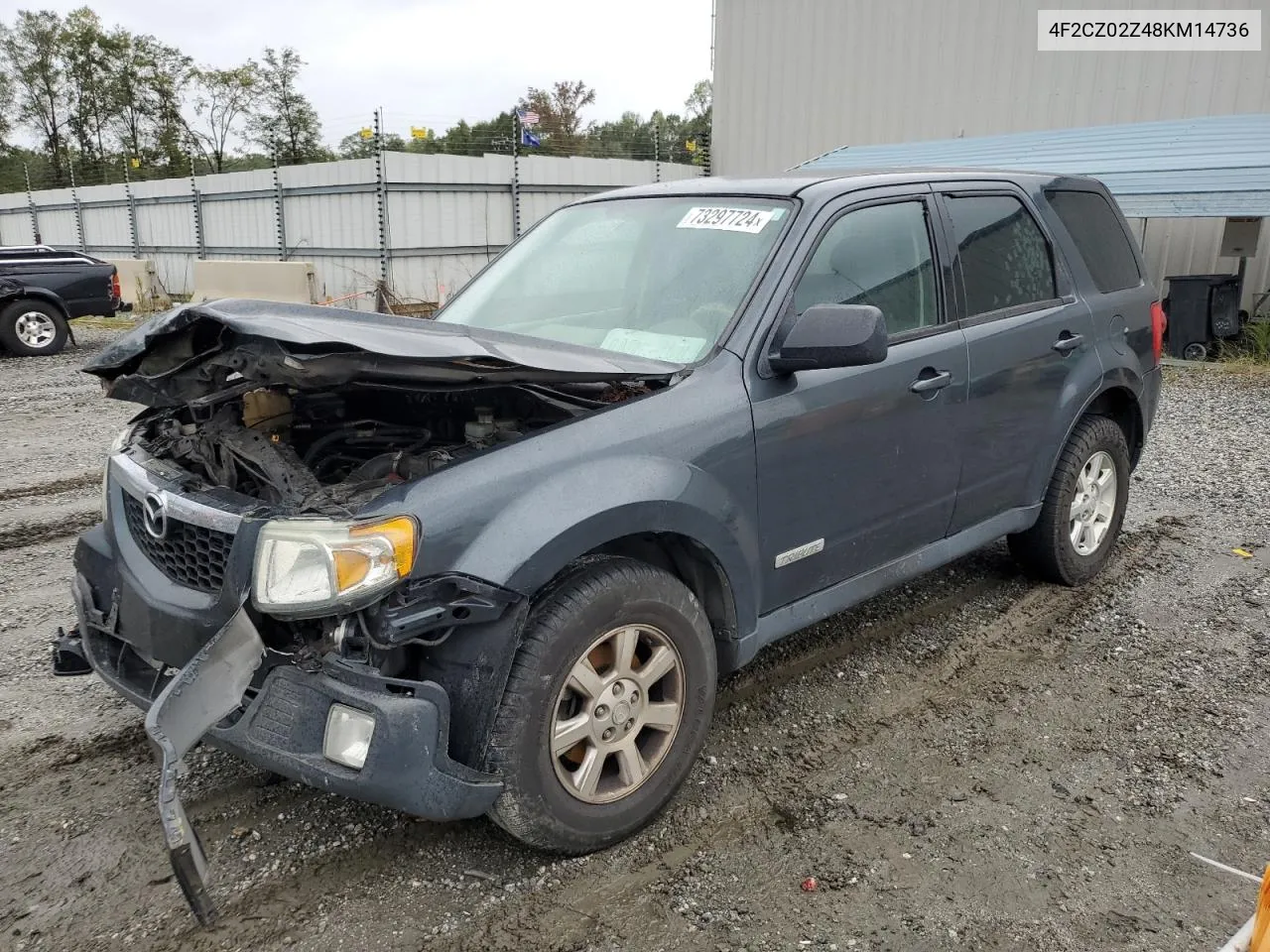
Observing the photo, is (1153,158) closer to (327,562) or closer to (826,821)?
(826,821)

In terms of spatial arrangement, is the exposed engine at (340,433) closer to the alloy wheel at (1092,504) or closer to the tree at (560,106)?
the alloy wheel at (1092,504)

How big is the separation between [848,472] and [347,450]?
168 cm

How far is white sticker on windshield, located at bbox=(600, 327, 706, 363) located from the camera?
3.13m

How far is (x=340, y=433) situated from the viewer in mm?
3064

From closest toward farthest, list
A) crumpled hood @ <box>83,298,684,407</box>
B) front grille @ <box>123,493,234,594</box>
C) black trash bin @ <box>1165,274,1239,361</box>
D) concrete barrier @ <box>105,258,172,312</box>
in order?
1. crumpled hood @ <box>83,298,684,407</box>
2. front grille @ <box>123,493,234,594</box>
3. black trash bin @ <box>1165,274,1239,361</box>
4. concrete barrier @ <box>105,258,172,312</box>

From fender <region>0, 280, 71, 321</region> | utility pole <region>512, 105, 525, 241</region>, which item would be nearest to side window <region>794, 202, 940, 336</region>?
fender <region>0, 280, 71, 321</region>

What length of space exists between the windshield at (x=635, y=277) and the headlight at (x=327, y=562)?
1197mm

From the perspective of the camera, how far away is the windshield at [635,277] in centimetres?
326

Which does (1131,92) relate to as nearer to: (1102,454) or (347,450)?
(1102,454)

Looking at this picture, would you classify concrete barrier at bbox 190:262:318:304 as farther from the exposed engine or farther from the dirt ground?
the exposed engine

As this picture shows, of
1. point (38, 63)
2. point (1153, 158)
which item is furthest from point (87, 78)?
point (1153, 158)

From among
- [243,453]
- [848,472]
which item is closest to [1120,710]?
[848,472]

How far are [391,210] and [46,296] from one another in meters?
5.79

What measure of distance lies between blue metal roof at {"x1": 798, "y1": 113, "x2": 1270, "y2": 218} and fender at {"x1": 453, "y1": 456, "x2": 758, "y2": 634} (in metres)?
7.63
